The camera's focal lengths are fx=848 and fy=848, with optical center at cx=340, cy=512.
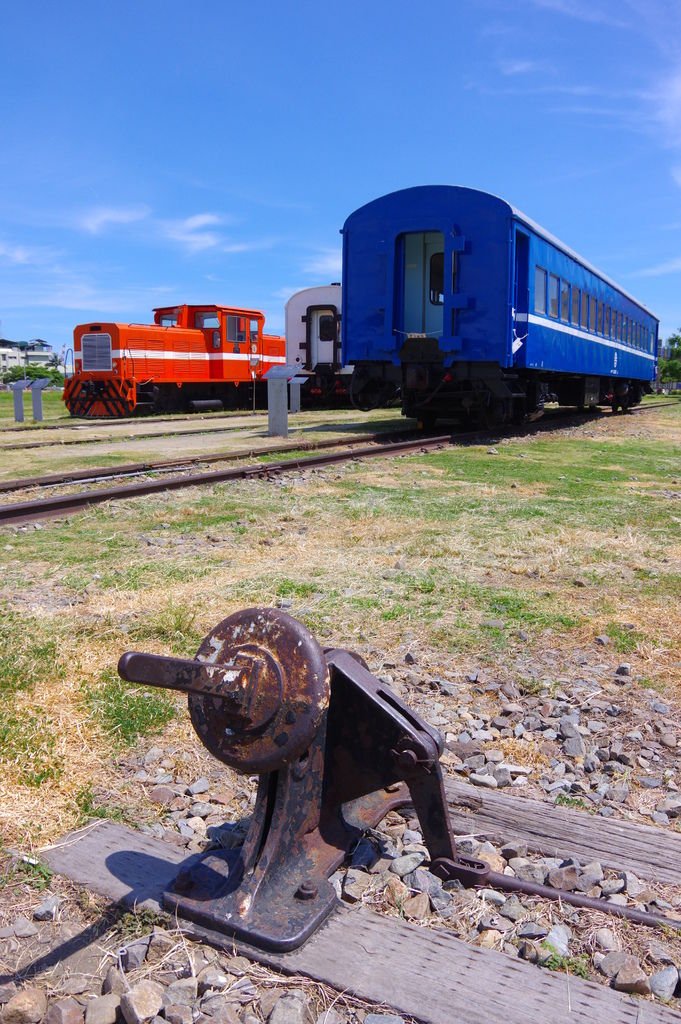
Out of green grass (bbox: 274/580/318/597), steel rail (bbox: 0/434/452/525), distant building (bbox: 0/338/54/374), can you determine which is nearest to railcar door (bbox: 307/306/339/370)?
steel rail (bbox: 0/434/452/525)

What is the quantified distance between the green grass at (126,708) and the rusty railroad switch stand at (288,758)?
0.83 m

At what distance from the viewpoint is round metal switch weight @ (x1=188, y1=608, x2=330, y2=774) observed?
1.81 meters

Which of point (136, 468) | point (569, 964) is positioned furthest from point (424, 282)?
point (569, 964)

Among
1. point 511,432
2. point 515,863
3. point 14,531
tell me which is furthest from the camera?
point 511,432

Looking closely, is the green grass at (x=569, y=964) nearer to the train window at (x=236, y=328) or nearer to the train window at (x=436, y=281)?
the train window at (x=436, y=281)

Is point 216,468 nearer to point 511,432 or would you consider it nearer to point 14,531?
point 14,531

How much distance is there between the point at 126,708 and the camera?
2.92 m

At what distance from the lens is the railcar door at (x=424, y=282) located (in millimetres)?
13625

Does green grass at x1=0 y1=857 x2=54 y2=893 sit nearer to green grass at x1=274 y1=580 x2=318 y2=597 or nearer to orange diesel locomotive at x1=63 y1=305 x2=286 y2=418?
green grass at x1=274 y1=580 x2=318 y2=597

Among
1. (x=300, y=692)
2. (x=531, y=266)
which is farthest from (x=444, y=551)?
(x=531, y=266)

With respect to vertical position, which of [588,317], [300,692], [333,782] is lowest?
[333,782]

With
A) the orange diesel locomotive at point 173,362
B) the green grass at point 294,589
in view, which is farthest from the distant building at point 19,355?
the green grass at point 294,589

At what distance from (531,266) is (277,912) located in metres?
12.4

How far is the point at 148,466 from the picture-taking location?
9039mm
